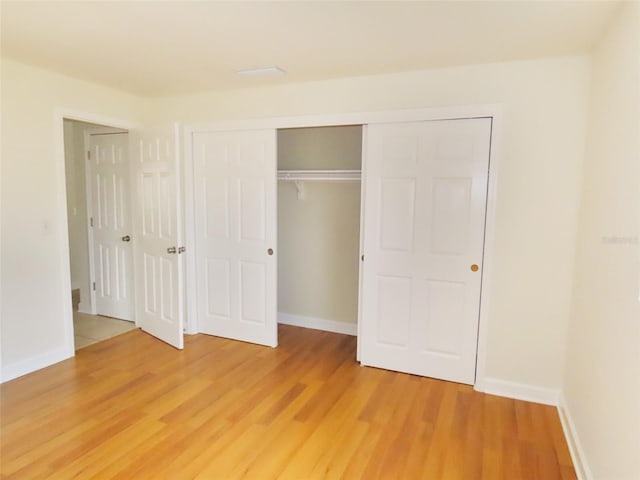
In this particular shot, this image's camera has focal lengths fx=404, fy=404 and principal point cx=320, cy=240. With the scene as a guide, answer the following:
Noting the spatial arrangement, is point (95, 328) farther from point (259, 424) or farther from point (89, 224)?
point (259, 424)

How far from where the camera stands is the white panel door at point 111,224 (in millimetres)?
4273

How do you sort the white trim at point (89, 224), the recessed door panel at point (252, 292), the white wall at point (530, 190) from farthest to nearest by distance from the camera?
the white trim at point (89, 224), the recessed door panel at point (252, 292), the white wall at point (530, 190)

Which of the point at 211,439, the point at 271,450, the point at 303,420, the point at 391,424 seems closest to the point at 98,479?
the point at 211,439

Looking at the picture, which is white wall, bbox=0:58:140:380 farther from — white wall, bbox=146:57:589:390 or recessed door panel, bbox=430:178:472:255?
recessed door panel, bbox=430:178:472:255

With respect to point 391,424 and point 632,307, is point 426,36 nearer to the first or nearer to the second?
point 632,307

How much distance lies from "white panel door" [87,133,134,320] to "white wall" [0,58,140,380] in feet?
2.66

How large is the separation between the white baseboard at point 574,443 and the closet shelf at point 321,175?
94.3 inches

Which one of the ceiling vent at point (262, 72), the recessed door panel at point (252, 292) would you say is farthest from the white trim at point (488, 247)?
the recessed door panel at point (252, 292)

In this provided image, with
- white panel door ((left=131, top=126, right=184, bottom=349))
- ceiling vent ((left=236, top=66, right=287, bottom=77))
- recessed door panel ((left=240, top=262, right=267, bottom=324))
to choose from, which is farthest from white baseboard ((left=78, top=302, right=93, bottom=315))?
ceiling vent ((left=236, top=66, right=287, bottom=77))

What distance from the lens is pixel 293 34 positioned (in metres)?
2.34

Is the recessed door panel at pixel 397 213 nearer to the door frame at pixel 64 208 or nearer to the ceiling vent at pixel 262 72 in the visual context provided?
the ceiling vent at pixel 262 72

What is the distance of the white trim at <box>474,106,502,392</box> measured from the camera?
2.81 m

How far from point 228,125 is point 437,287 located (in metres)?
2.32


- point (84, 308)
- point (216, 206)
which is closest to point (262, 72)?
point (216, 206)
